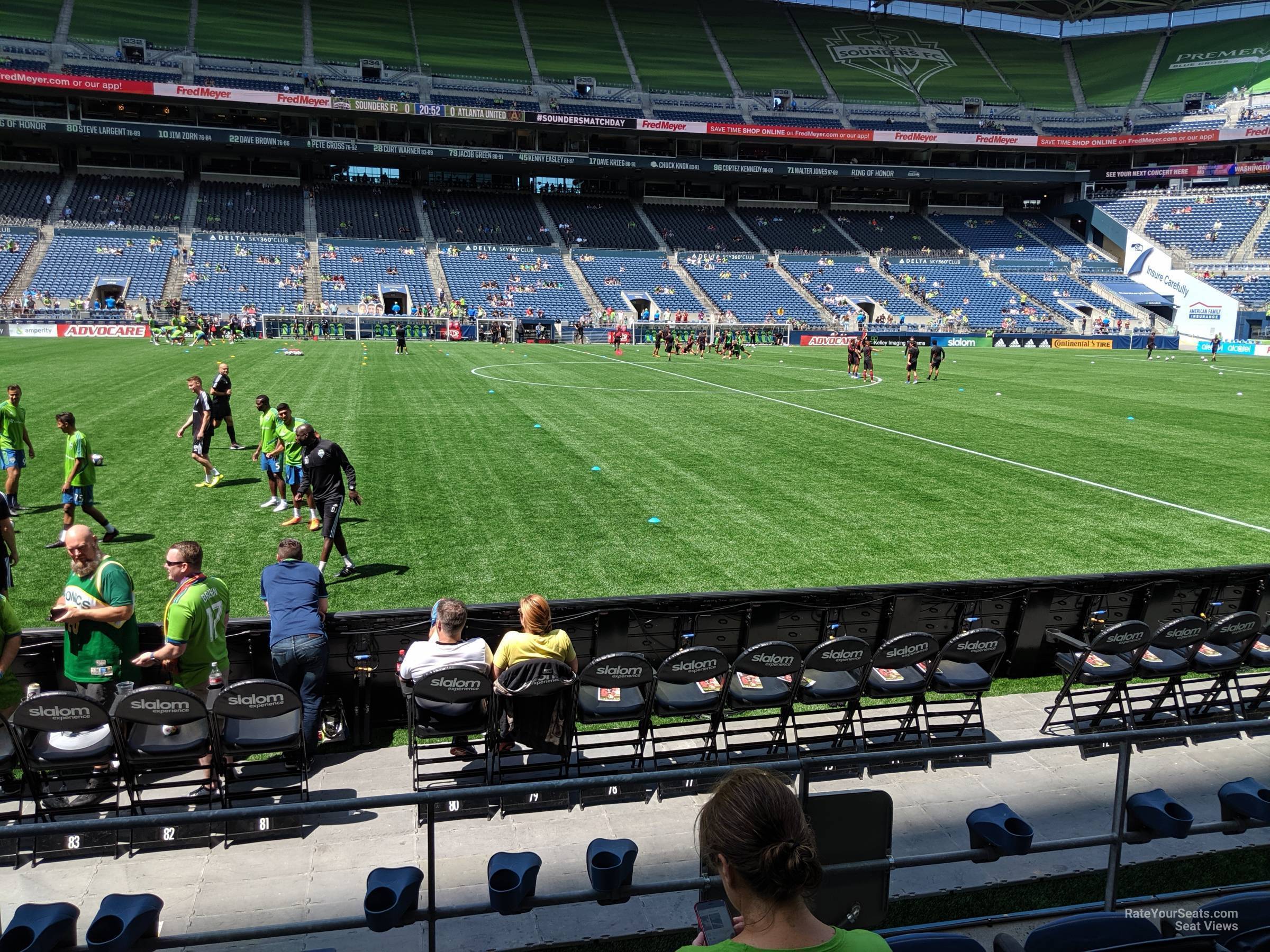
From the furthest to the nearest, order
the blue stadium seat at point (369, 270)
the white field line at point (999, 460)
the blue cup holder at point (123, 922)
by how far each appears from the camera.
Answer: the blue stadium seat at point (369, 270) → the white field line at point (999, 460) → the blue cup holder at point (123, 922)

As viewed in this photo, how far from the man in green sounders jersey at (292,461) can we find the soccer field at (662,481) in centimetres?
39

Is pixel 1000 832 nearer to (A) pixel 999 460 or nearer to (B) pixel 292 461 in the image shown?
(B) pixel 292 461

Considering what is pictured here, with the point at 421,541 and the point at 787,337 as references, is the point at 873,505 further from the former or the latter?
the point at 787,337

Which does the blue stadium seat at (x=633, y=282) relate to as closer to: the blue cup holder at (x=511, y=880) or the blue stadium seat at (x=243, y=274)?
the blue stadium seat at (x=243, y=274)

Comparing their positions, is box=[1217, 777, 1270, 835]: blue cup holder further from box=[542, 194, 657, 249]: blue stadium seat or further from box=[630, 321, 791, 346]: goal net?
box=[542, 194, 657, 249]: blue stadium seat

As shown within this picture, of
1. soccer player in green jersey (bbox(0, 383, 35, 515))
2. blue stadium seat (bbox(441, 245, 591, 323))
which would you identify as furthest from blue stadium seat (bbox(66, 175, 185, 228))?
soccer player in green jersey (bbox(0, 383, 35, 515))

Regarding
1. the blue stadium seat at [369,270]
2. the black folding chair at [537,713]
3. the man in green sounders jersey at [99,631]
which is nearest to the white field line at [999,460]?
the black folding chair at [537,713]

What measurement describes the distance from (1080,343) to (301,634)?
201ft

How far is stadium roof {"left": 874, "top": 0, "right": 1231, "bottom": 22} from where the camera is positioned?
78438mm

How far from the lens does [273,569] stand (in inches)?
268

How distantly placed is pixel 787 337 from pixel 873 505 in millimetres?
43451

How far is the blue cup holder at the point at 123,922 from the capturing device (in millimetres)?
3285

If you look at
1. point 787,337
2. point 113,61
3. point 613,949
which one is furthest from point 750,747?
point 113,61

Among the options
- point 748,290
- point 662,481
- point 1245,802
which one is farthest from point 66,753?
point 748,290
